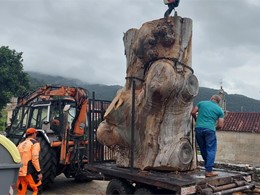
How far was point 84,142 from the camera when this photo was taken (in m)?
8.24

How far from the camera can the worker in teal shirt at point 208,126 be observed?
5.37 metres

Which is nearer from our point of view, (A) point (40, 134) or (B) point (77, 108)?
(A) point (40, 134)

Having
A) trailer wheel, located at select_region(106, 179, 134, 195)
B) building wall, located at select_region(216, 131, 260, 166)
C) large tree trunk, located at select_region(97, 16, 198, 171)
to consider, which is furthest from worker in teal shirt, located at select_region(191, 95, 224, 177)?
building wall, located at select_region(216, 131, 260, 166)

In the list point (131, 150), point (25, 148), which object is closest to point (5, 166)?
point (25, 148)

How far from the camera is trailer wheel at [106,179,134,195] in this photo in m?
5.47

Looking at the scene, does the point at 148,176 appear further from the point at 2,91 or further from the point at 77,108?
the point at 2,91

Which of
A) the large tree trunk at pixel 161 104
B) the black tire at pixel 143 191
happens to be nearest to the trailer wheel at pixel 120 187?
the black tire at pixel 143 191

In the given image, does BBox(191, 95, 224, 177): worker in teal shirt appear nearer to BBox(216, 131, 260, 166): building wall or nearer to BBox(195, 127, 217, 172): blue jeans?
BBox(195, 127, 217, 172): blue jeans

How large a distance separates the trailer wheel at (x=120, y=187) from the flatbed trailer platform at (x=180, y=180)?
19 mm

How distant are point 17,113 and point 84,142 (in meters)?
2.17

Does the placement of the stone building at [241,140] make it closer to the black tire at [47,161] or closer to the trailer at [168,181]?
the black tire at [47,161]

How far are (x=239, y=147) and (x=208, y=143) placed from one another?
18.9 metres

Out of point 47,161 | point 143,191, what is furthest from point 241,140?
point 143,191

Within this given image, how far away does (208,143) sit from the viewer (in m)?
5.43
